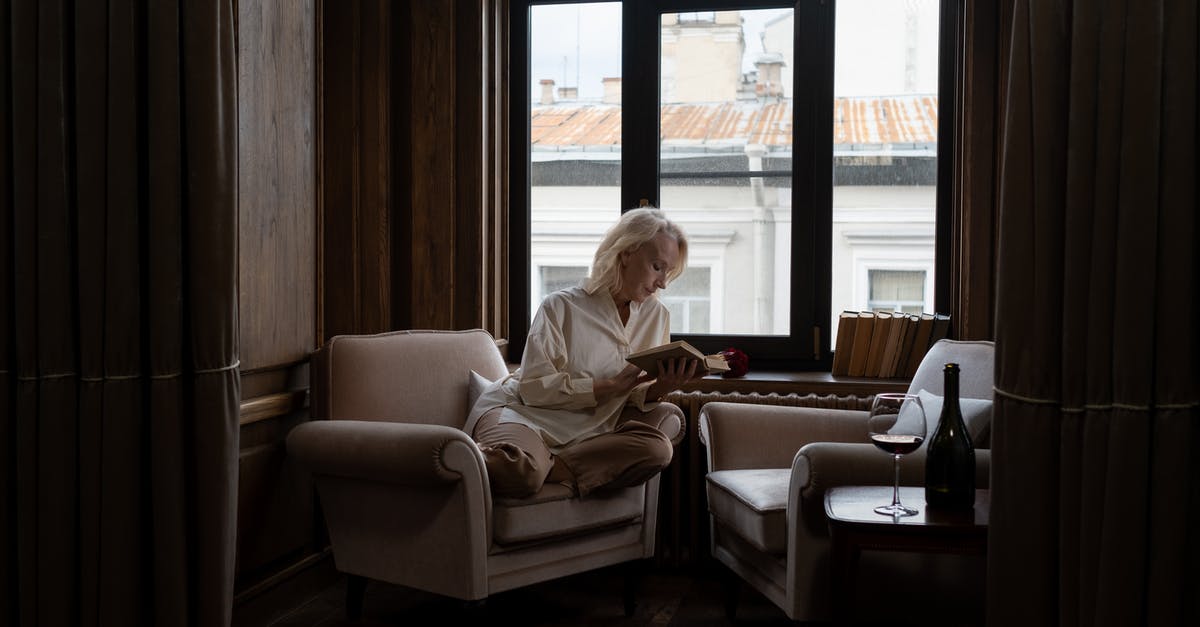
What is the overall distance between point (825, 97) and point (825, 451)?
1.78 meters

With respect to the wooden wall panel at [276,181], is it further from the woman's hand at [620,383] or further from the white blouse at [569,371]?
the woman's hand at [620,383]

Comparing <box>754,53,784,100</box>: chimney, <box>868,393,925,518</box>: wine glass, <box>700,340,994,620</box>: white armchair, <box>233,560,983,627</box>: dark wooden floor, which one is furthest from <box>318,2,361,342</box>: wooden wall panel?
<box>868,393,925,518</box>: wine glass

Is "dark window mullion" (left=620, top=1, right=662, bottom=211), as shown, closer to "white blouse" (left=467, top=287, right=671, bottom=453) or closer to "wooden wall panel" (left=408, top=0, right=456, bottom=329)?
"wooden wall panel" (left=408, top=0, right=456, bottom=329)

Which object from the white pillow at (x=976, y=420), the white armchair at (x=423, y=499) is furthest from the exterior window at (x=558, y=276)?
the white pillow at (x=976, y=420)

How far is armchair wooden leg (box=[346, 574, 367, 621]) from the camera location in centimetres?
298

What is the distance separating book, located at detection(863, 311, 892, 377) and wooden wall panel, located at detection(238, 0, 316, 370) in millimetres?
1976

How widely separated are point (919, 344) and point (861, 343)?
0.67 ft

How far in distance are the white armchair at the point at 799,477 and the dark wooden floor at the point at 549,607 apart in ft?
0.56

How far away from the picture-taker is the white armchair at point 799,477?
2521 millimetres

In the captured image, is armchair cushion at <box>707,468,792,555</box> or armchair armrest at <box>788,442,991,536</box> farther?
armchair cushion at <box>707,468,792,555</box>

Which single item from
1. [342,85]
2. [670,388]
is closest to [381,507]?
[670,388]

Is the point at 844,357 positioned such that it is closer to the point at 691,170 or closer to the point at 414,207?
the point at 691,170

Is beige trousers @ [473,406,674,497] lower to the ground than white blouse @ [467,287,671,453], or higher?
lower

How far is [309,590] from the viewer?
3256 mm
